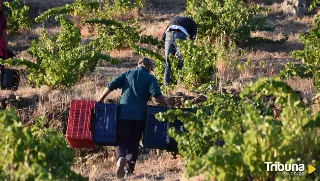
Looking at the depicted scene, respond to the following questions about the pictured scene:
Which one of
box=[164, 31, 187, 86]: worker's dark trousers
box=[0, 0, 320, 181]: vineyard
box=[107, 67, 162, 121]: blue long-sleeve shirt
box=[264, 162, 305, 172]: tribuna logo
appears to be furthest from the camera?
box=[164, 31, 187, 86]: worker's dark trousers

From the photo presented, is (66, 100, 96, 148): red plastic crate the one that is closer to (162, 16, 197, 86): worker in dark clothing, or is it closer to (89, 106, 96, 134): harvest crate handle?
(89, 106, 96, 134): harvest crate handle

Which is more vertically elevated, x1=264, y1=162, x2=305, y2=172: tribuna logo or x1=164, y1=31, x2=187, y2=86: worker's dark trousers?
x1=164, y1=31, x2=187, y2=86: worker's dark trousers

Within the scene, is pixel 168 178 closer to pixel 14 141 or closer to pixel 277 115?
pixel 277 115

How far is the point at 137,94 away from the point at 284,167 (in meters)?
2.78

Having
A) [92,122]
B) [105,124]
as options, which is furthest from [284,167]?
[92,122]

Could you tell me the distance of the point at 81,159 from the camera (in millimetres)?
10305

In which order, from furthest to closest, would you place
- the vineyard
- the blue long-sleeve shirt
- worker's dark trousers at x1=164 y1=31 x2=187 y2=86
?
worker's dark trousers at x1=164 y1=31 x2=187 y2=86 → the blue long-sleeve shirt → the vineyard

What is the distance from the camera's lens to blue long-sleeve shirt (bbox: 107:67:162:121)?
→ 9.13 meters

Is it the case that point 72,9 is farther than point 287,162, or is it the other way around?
point 72,9

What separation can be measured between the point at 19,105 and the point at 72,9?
4748 mm

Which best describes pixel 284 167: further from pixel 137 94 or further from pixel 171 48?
pixel 171 48

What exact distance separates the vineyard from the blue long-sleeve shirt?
1.93ft

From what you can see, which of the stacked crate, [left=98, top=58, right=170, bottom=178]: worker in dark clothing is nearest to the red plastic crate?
the stacked crate

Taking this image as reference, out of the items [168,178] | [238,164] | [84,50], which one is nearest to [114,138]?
[168,178]
